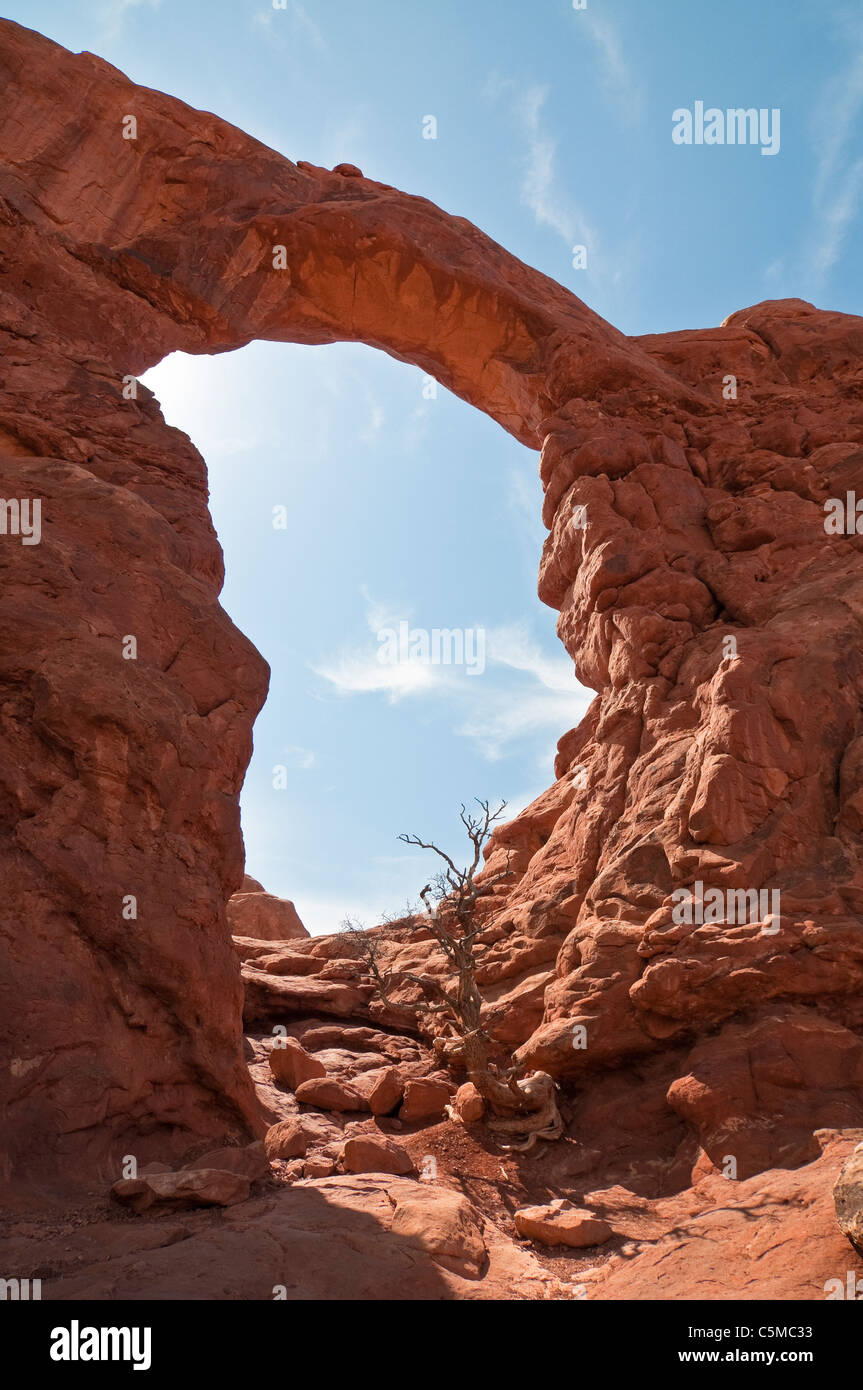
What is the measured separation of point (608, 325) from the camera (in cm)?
2198

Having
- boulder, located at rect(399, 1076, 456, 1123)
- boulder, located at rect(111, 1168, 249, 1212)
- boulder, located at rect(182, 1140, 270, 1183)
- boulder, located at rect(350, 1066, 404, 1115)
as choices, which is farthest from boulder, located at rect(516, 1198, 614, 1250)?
boulder, located at rect(350, 1066, 404, 1115)

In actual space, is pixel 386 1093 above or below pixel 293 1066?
below

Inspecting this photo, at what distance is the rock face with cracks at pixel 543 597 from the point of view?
885 centimetres

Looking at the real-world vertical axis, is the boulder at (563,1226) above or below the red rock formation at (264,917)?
below

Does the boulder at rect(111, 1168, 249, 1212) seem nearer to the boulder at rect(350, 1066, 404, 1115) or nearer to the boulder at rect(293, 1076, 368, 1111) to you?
the boulder at rect(293, 1076, 368, 1111)

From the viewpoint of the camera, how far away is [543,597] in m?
19.4

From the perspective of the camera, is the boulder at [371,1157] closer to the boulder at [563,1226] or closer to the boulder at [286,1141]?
the boulder at [286,1141]

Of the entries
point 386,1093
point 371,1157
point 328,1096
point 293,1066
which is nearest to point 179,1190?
point 371,1157

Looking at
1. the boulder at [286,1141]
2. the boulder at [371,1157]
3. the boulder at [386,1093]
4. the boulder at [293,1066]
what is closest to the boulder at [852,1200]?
the boulder at [371,1157]

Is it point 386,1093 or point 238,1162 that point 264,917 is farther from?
point 238,1162

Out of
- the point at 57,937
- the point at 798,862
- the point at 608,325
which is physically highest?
the point at 608,325
